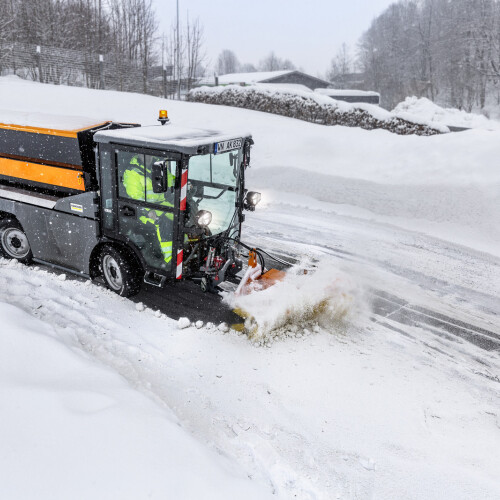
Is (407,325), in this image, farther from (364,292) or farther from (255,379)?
(255,379)

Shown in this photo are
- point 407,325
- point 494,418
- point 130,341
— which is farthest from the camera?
point 407,325

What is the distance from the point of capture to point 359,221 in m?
9.74

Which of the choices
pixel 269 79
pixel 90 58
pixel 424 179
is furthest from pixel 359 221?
pixel 269 79

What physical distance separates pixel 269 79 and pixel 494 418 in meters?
38.8

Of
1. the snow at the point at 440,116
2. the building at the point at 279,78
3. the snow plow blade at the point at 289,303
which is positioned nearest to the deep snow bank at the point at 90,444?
the snow plow blade at the point at 289,303

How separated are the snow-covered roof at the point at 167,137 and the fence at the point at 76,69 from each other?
17019 millimetres

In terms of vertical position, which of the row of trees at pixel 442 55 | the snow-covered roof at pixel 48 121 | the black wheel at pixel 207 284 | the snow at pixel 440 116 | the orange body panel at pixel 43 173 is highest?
the row of trees at pixel 442 55

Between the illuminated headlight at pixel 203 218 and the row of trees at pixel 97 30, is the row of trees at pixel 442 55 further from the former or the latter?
the illuminated headlight at pixel 203 218

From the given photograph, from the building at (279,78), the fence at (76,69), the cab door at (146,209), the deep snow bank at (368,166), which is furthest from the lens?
the building at (279,78)

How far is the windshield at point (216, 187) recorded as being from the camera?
5133 millimetres

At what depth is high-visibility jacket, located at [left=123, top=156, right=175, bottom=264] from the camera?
16.1 ft

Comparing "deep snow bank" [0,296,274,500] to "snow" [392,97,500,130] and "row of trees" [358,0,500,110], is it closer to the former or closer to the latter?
"snow" [392,97,500,130]

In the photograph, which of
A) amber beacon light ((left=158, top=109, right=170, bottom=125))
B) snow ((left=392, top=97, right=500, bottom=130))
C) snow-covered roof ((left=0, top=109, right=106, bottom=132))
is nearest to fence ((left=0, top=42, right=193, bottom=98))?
snow ((left=392, top=97, right=500, bottom=130))

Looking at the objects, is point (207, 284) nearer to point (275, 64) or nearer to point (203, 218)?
point (203, 218)
